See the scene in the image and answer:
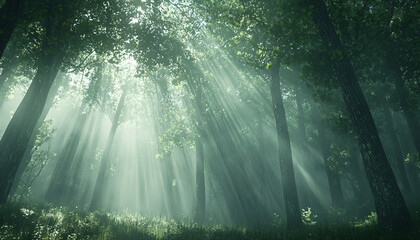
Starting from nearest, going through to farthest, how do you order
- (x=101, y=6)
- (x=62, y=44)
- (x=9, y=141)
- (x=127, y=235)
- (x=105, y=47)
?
(x=127, y=235) → (x=9, y=141) → (x=62, y=44) → (x=101, y=6) → (x=105, y=47)

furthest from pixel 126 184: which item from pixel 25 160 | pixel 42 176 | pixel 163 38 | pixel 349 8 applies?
pixel 349 8

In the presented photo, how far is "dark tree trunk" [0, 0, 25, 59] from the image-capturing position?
475 centimetres

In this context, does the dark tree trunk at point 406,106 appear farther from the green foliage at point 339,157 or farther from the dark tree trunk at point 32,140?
the dark tree trunk at point 32,140

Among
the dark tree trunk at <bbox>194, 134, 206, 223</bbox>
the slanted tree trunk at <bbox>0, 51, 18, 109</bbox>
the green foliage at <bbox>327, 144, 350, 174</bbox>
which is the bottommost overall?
the dark tree trunk at <bbox>194, 134, 206, 223</bbox>

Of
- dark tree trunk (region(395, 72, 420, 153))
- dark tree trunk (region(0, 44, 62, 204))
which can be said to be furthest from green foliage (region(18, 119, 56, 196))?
dark tree trunk (region(395, 72, 420, 153))

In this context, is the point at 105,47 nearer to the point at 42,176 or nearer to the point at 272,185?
the point at 272,185

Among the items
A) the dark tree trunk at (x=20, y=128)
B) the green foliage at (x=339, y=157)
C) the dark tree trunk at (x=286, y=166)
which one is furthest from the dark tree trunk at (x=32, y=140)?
the green foliage at (x=339, y=157)

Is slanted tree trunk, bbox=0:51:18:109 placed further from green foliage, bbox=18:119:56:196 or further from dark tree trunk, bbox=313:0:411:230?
dark tree trunk, bbox=313:0:411:230

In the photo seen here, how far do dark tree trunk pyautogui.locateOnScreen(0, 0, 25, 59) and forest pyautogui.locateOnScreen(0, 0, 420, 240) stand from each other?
0.03 m

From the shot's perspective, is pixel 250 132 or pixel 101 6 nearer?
pixel 101 6

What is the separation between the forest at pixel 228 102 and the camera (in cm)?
716

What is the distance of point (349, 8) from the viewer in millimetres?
7371

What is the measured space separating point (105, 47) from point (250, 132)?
18559 mm

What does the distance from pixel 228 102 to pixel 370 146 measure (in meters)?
16.2
